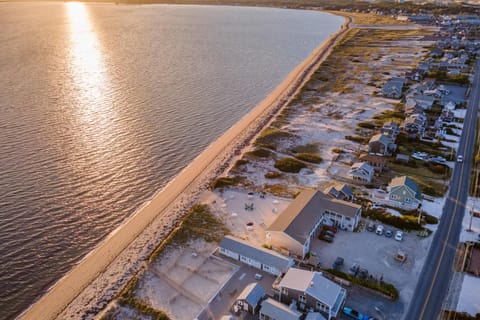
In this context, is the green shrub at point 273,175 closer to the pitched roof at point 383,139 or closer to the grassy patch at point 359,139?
the pitched roof at point 383,139

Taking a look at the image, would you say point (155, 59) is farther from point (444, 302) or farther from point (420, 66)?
point (444, 302)

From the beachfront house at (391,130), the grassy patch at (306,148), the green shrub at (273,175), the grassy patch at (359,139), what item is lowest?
the green shrub at (273,175)

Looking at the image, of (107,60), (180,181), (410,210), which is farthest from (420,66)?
(107,60)

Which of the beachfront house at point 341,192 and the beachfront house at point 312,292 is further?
the beachfront house at point 341,192

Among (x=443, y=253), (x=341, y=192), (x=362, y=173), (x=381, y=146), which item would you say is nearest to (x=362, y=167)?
(x=362, y=173)

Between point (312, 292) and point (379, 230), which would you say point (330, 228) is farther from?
point (312, 292)

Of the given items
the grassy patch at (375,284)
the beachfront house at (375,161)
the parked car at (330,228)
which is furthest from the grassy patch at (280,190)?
the grassy patch at (375,284)
